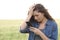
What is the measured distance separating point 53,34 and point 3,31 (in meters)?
6.60

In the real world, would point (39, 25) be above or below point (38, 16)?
below

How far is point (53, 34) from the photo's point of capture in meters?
3.65

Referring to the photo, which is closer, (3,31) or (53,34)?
(53,34)

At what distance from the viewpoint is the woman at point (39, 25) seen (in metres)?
3.59

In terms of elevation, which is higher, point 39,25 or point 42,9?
point 42,9

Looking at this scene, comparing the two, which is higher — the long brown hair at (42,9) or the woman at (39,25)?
the long brown hair at (42,9)

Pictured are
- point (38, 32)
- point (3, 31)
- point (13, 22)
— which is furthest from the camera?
point (13, 22)

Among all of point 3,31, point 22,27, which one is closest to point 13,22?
point 3,31

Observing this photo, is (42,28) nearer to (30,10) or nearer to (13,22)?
(30,10)

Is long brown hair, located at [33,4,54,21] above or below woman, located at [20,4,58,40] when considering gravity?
above

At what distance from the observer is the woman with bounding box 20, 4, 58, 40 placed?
359cm

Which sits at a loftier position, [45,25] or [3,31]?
[45,25]

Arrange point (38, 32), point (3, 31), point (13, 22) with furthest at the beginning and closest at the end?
1. point (13, 22)
2. point (3, 31)
3. point (38, 32)

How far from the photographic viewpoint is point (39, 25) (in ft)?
12.0
